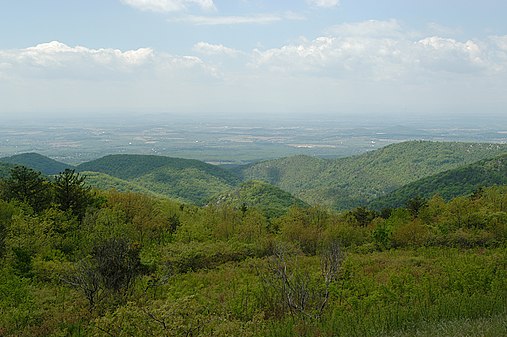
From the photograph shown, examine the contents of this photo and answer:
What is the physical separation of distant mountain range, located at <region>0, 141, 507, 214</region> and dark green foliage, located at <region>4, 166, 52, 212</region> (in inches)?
2436

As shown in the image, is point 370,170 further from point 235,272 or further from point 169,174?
point 235,272

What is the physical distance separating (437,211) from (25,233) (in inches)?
1382

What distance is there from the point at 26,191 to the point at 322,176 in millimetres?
155418

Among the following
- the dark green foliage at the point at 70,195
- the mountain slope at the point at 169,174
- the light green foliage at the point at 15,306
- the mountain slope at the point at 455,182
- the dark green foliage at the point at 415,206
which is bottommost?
the mountain slope at the point at 169,174

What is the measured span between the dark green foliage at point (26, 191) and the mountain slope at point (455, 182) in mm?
74790

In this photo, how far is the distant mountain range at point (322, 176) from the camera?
99.3 meters

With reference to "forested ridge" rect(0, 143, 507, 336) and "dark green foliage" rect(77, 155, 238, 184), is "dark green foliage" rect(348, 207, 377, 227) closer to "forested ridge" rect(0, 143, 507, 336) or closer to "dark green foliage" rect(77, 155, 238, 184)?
"forested ridge" rect(0, 143, 507, 336)

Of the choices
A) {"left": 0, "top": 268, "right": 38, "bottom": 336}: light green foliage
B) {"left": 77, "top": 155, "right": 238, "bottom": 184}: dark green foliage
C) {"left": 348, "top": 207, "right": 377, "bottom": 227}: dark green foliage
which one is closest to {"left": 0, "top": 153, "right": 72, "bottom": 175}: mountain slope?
{"left": 77, "top": 155, "right": 238, "bottom": 184}: dark green foliage

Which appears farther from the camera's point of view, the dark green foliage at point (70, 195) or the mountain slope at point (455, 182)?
the mountain slope at point (455, 182)

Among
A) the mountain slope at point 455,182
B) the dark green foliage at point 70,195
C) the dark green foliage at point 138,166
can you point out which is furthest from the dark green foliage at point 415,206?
the dark green foliage at point 138,166

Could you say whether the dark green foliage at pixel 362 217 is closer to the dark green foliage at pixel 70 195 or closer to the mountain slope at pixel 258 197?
the dark green foliage at pixel 70 195

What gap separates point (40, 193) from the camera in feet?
102

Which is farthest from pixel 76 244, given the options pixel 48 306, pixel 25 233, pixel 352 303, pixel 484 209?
pixel 484 209

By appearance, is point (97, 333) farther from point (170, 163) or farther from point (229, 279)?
point (170, 163)
